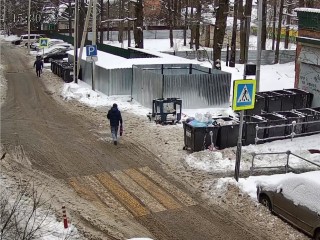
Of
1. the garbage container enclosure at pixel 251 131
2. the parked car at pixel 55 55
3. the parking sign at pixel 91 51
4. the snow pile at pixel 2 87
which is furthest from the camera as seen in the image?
the parked car at pixel 55 55

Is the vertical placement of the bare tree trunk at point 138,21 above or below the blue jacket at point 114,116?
above

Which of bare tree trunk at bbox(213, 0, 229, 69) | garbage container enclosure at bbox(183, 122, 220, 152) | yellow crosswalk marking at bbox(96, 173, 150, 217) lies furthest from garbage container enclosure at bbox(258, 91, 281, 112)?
yellow crosswalk marking at bbox(96, 173, 150, 217)

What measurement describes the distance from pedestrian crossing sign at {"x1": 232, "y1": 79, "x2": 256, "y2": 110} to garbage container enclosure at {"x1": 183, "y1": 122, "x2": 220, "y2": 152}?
3.59 metres

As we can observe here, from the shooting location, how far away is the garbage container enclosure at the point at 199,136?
1634cm

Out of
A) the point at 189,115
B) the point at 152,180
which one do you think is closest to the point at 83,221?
the point at 152,180

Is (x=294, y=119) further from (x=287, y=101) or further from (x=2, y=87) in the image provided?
(x=2, y=87)

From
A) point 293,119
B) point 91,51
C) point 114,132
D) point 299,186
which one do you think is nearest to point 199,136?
point 114,132

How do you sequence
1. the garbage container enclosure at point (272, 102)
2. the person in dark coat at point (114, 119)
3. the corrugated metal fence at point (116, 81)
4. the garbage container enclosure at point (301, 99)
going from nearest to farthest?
the person in dark coat at point (114, 119), the garbage container enclosure at point (272, 102), the garbage container enclosure at point (301, 99), the corrugated metal fence at point (116, 81)

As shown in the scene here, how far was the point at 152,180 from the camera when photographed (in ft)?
46.8

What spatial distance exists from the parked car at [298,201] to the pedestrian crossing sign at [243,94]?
2225 millimetres

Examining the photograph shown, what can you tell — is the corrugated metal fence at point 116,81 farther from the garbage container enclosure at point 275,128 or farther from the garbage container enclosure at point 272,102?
the garbage container enclosure at point 275,128

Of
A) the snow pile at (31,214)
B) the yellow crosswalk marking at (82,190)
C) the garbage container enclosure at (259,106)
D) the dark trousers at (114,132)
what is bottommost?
the yellow crosswalk marking at (82,190)

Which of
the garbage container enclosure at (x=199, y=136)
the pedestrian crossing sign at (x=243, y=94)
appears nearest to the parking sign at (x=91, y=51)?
the garbage container enclosure at (x=199, y=136)

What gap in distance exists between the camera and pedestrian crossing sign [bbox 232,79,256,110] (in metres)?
12.7
